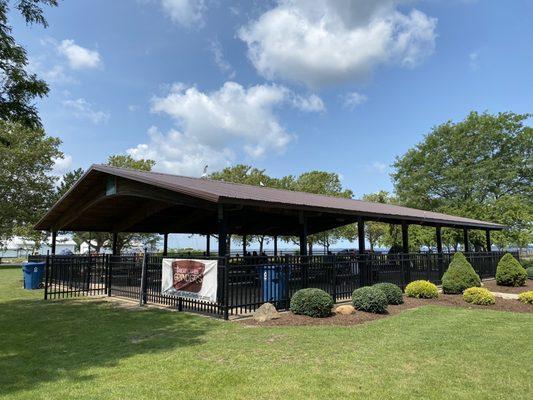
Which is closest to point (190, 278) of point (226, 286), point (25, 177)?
point (226, 286)

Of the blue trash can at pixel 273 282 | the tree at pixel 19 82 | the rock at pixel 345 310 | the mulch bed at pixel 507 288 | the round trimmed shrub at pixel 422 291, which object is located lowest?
the mulch bed at pixel 507 288

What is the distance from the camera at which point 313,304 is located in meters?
9.33

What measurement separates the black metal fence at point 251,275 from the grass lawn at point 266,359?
123 centimetres

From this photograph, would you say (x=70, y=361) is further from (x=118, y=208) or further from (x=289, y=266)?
(x=118, y=208)

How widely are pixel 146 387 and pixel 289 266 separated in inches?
242

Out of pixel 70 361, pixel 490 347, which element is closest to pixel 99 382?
pixel 70 361

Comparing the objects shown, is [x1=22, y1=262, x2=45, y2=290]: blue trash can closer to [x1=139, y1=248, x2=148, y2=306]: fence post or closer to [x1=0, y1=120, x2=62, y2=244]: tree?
[x1=139, y1=248, x2=148, y2=306]: fence post

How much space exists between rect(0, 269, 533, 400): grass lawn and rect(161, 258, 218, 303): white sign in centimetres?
76

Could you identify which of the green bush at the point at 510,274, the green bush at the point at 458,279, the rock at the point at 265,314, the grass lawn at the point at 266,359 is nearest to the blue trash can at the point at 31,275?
the grass lawn at the point at 266,359

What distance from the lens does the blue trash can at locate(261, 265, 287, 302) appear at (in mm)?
10430

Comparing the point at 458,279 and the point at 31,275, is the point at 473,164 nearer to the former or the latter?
the point at 458,279

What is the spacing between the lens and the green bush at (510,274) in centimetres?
1678

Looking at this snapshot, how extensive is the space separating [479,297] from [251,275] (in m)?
6.52

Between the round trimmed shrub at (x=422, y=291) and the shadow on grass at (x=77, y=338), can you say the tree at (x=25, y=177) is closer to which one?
the shadow on grass at (x=77, y=338)
